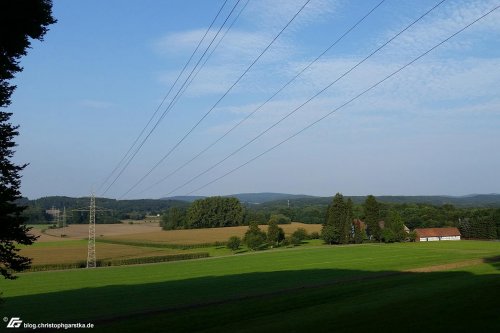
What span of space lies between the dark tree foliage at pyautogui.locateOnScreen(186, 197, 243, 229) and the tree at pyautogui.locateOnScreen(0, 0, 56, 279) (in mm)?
133694

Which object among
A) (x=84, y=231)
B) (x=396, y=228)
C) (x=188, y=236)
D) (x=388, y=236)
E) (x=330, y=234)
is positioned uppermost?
(x=84, y=231)

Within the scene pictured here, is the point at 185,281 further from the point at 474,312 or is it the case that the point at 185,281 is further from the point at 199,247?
the point at 199,247

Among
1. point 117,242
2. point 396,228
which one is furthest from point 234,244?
point 396,228

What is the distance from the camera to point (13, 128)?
19297 millimetres

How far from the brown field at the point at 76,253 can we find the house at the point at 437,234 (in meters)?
71.3

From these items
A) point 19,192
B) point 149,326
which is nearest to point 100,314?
point 149,326

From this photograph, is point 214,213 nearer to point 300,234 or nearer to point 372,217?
point 300,234

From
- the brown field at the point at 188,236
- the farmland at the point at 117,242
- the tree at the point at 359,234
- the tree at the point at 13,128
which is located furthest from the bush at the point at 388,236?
the tree at the point at 13,128

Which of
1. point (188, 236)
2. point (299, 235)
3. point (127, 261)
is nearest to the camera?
point (127, 261)

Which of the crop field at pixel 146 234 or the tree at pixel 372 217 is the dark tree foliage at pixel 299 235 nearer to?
Result: the crop field at pixel 146 234

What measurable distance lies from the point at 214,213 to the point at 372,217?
183 ft

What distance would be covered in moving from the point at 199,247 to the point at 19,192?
93.8 m

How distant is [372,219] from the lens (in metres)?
121

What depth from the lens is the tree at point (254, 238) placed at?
109 m
